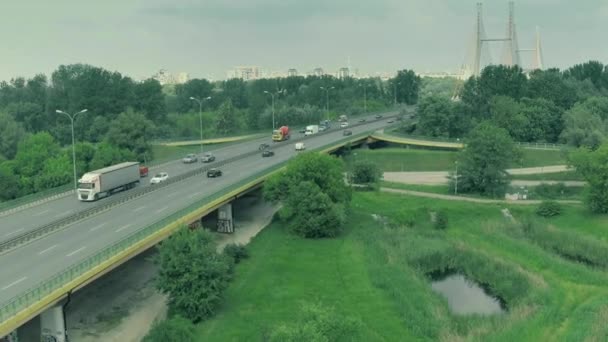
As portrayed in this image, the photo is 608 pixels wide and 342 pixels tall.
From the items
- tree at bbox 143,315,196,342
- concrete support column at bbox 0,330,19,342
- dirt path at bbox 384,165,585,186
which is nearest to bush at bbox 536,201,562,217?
dirt path at bbox 384,165,585,186

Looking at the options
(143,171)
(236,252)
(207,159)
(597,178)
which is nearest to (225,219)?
(236,252)

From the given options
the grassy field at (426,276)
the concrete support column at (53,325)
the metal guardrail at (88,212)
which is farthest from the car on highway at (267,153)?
the concrete support column at (53,325)

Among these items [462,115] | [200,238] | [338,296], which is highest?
[462,115]

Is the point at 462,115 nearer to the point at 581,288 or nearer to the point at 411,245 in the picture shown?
the point at 411,245

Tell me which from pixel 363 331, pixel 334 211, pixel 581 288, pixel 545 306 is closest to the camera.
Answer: pixel 363 331

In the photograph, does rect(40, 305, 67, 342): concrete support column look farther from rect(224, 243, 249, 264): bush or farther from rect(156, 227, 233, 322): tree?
rect(224, 243, 249, 264): bush

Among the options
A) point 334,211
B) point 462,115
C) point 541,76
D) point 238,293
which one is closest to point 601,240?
point 334,211
